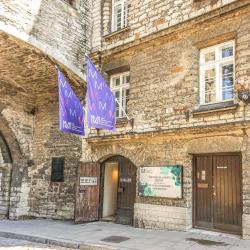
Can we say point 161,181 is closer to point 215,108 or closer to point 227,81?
point 215,108

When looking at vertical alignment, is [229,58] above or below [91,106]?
above

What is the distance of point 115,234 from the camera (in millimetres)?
7730

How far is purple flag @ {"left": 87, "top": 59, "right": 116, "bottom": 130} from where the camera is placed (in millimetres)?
7809

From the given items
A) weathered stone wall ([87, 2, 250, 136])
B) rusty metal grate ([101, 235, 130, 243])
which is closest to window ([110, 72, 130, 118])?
weathered stone wall ([87, 2, 250, 136])

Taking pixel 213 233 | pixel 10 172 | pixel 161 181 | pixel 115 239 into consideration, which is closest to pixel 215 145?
pixel 161 181

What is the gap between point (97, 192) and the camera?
32.2ft

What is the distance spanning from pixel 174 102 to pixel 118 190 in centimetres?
312

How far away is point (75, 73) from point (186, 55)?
3.47 meters

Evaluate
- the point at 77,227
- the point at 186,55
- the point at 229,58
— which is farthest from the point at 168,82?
the point at 77,227

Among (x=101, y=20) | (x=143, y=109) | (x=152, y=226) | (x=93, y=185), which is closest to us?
(x=152, y=226)

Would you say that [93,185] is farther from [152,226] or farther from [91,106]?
[91,106]

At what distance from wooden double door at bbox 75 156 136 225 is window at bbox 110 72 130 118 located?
4.71 feet

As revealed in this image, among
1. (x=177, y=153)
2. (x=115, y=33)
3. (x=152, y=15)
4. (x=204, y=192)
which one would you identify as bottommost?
(x=204, y=192)

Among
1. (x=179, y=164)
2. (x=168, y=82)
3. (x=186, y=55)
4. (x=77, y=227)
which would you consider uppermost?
(x=186, y=55)
